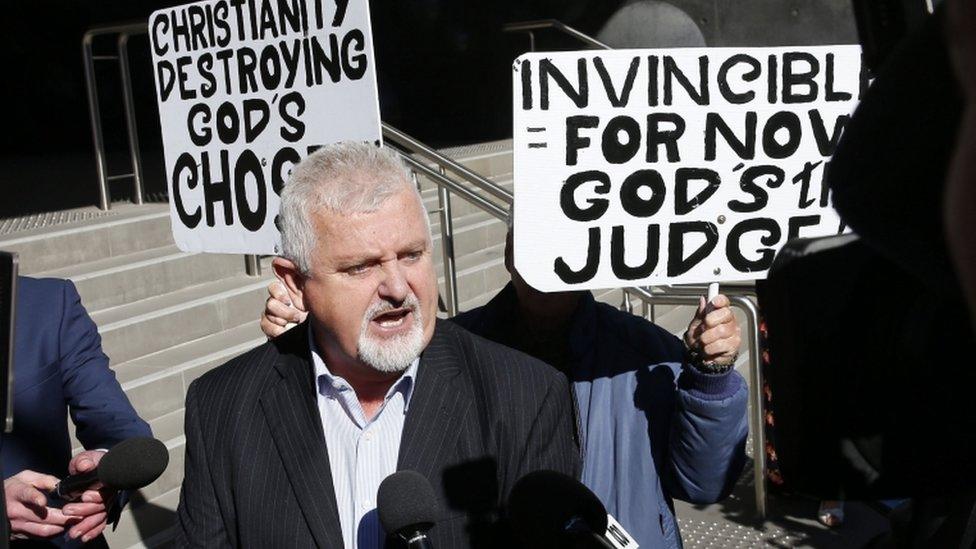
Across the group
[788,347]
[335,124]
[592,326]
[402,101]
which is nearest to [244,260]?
[335,124]

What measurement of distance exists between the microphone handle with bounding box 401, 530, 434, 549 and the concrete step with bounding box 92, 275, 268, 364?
13.5ft

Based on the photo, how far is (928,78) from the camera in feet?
2.83

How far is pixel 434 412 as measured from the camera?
2.44 m

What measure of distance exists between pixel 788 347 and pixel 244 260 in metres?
6.17

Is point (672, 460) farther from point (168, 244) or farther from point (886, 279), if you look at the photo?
point (168, 244)

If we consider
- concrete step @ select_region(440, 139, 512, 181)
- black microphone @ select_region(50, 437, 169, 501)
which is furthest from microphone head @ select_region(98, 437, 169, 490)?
concrete step @ select_region(440, 139, 512, 181)

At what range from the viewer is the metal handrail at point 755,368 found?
5.09m

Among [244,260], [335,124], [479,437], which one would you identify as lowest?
[244,260]

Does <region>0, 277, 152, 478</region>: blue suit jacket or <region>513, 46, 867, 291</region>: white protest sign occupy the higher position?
<region>513, 46, 867, 291</region>: white protest sign

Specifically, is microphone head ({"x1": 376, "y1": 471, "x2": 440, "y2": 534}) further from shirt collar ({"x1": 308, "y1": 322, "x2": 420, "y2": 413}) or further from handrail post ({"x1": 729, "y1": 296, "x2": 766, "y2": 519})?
handrail post ({"x1": 729, "y1": 296, "x2": 766, "y2": 519})

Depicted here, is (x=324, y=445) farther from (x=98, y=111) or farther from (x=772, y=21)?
(x=772, y=21)

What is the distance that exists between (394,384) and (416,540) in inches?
26.9

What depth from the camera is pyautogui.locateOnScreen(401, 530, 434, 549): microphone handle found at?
1.84 m

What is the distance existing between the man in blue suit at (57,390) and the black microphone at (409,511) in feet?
3.54
